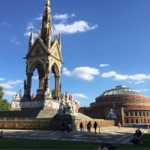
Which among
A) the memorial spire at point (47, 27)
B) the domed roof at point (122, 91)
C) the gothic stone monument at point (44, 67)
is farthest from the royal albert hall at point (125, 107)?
the memorial spire at point (47, 27)

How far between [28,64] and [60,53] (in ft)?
25.6

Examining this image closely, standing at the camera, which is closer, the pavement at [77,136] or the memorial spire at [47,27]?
the pavement at [77,136]

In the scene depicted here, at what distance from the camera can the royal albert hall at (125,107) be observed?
88.4 m

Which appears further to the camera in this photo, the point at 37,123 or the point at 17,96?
the point at 17,96

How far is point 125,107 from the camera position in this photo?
90.2 m

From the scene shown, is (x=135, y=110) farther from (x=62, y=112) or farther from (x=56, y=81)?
(x=62, y=112)

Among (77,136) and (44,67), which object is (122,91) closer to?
(44,67)

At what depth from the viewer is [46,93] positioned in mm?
48438

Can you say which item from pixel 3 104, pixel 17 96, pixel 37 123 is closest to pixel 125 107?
pixel 3 104

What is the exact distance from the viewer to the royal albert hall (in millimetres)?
88375

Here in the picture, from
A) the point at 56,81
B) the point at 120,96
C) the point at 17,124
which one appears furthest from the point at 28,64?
the point at 120,96

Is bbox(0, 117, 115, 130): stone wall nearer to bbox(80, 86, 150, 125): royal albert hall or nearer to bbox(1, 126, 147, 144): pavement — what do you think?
bbox(1, 126, 147, 144): pavement

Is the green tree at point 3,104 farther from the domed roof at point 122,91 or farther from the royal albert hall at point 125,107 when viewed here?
the domed roof at point 122,91

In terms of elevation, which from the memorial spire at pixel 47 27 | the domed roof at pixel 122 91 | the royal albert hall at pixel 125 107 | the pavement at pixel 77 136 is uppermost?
the memorial spire at pixel 47 27
